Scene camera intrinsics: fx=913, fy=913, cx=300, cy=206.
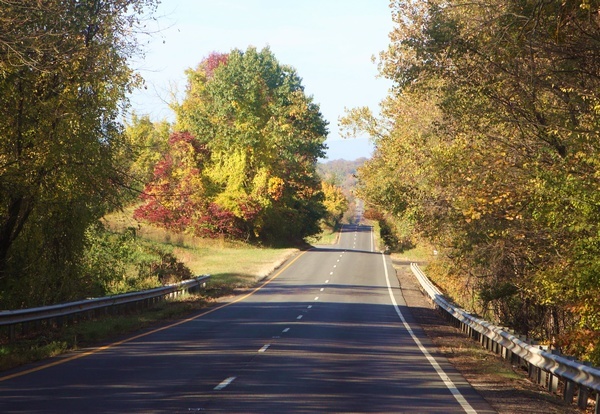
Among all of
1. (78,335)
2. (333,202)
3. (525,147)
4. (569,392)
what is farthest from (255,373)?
(333,202)

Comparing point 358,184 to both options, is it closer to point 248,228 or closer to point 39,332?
point 248,228

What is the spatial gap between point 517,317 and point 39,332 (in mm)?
17379

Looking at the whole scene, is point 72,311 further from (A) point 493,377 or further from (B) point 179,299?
(B) point 179,299

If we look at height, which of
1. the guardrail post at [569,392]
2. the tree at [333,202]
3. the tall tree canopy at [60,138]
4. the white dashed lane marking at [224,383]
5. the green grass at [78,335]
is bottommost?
the green grass at [78,335]

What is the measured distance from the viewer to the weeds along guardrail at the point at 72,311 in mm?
18469

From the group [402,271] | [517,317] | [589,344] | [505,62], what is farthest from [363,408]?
[402,271]

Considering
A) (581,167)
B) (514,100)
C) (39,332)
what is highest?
(514,100)

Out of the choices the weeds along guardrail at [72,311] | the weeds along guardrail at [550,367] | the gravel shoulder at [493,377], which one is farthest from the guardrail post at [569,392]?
the weeds along guardrail at [72,311]

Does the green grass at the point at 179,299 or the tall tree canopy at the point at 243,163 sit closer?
the green grass at the point at 179,299

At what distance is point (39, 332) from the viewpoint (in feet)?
67.2

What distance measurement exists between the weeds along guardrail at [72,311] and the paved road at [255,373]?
1.72 meters

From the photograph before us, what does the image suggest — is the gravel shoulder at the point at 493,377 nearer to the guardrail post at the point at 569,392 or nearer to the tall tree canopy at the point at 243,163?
the guardrail post at the point at 569,392

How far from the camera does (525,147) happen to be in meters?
23.5

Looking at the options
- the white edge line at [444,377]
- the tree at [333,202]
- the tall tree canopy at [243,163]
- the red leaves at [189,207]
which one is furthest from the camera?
the tree at [333,202]
